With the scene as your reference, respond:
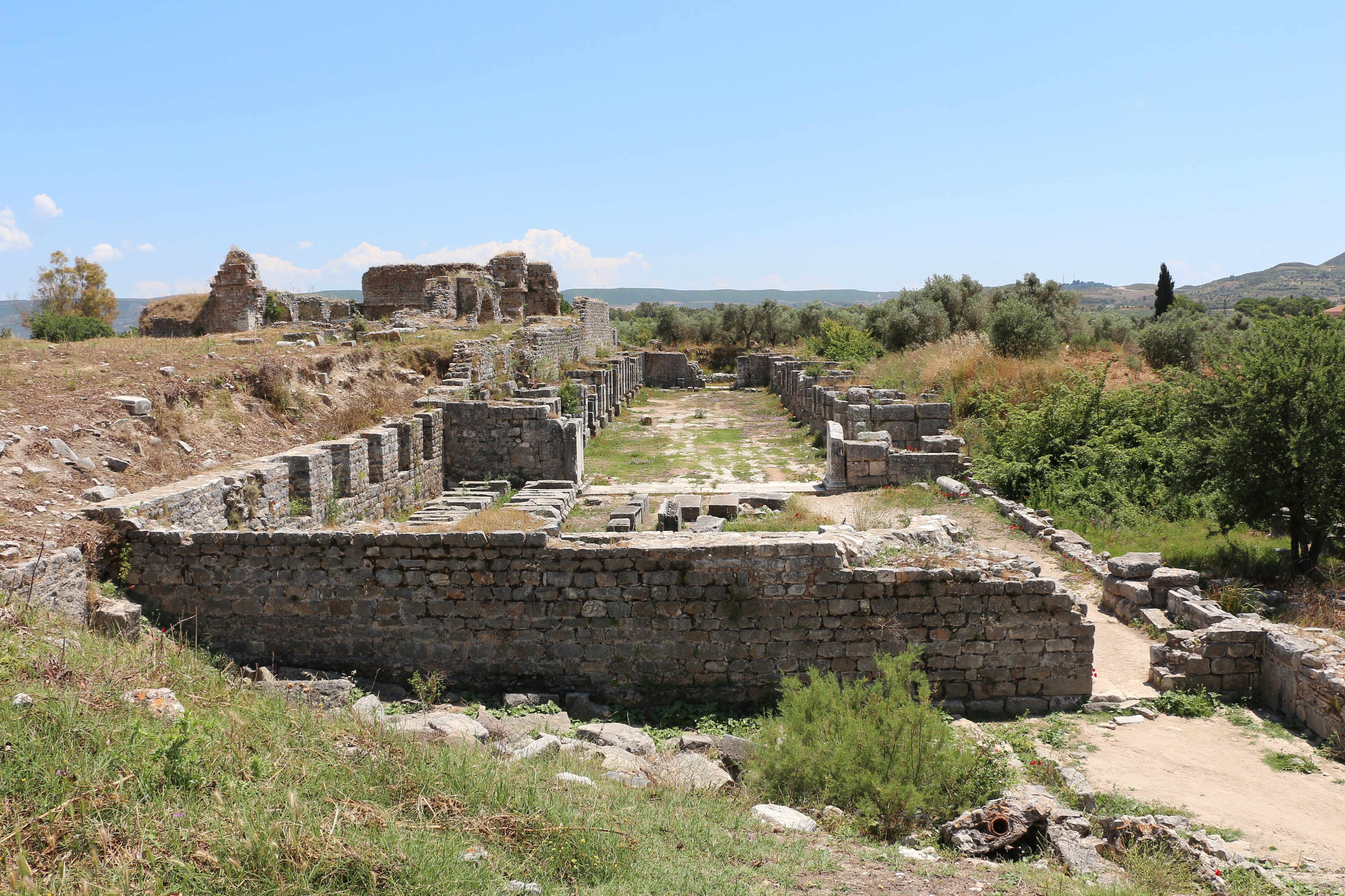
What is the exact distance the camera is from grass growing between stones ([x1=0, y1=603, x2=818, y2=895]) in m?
3.48

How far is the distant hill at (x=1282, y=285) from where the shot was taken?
4146 inches

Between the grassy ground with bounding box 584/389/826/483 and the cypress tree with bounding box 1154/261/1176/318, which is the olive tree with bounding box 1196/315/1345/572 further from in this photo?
the cypress tree with bounding box 1154/261/1176/318

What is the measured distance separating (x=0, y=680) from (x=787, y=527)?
28.7ft

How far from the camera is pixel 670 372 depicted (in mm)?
40719

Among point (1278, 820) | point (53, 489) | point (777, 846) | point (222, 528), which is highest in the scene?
point (53, 489)

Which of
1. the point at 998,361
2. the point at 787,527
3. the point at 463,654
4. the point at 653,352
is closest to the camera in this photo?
the point at 463,654

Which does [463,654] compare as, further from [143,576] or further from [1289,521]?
Result: [1289,521]

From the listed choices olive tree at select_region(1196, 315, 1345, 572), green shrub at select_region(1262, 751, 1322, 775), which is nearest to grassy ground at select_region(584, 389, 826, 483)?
olive tree at select_region(1196, 315, 1345, 572)

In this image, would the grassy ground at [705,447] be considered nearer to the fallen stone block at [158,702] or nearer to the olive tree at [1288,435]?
the olive tree at [1288,435]

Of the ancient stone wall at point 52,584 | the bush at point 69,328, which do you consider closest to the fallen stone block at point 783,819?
the ancient stone wall at point 52,584

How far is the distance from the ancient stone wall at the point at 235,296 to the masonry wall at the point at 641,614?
2007 centimetres

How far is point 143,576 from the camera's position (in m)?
8.14

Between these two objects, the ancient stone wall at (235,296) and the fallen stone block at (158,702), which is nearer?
the fallen stone block at (158,702)

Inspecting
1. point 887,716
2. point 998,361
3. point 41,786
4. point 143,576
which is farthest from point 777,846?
point 998,361
